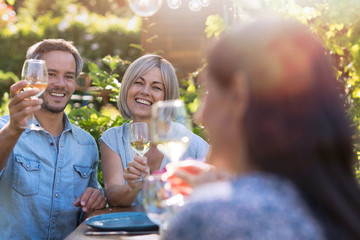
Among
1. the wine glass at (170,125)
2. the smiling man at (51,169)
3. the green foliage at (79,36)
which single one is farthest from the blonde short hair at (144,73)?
the green foliage at (79,36)

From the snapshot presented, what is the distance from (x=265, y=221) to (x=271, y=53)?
0.36 m

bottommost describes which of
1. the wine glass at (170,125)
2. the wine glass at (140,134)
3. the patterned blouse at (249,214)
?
the patterned blouse at (249,214)

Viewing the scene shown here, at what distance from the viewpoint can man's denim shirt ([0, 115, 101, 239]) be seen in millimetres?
2889

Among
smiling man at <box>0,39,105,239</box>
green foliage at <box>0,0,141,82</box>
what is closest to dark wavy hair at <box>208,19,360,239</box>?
smiling man at <box>0,39,105,239</box>

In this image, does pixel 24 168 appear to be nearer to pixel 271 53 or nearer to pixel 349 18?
pixel 271 53

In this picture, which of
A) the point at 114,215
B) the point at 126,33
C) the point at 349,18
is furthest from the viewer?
the point at 126,33

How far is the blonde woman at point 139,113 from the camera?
3154mm

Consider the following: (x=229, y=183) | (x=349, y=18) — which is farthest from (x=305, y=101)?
(x=349, y=18)

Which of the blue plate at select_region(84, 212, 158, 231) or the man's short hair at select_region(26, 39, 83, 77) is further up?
the man's short hair at select_region(26, 39, 83, 77)

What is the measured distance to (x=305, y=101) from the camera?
1.06 metres

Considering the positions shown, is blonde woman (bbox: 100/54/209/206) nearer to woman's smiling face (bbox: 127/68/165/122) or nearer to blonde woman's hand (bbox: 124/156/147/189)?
woman's smiling face (bbox: 127/68/165/122)

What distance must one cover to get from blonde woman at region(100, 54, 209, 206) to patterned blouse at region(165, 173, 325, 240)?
2.00m

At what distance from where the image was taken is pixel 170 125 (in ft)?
5.18

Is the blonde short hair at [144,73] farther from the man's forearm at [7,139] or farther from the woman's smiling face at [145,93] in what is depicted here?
the man's forearm at [7,139]
